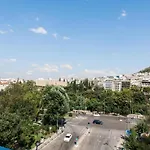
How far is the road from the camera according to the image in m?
24.5

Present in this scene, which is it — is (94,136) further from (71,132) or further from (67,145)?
(67,145)

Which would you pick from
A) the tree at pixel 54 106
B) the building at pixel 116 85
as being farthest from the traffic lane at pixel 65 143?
the building at pixel 116 85

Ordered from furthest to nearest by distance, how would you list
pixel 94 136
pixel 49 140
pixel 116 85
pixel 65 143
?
pixel 116 85 < pixel 94 136 < pixel 49 140 < pixel 65 143

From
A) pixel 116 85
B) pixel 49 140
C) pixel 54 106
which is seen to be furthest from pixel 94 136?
pixel 116 85

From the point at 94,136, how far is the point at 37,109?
9.15 metres

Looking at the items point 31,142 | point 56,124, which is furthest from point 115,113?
point 31,142

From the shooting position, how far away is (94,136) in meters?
29.2

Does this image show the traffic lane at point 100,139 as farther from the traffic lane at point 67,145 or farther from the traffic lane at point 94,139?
the traffic lane at point 67,145

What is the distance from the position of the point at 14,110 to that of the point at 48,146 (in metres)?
7.69

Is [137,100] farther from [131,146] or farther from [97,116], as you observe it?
[131,146]

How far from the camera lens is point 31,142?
2281cm

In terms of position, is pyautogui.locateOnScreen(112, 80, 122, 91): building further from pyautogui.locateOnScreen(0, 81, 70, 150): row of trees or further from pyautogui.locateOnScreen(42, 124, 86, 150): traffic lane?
pyautogui.locateOnScreen(42, 124, 86, 150): traffic lane

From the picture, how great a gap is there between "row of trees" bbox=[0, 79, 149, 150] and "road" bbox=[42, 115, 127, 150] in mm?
2224

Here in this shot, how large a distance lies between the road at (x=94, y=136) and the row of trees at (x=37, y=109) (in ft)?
7.30
